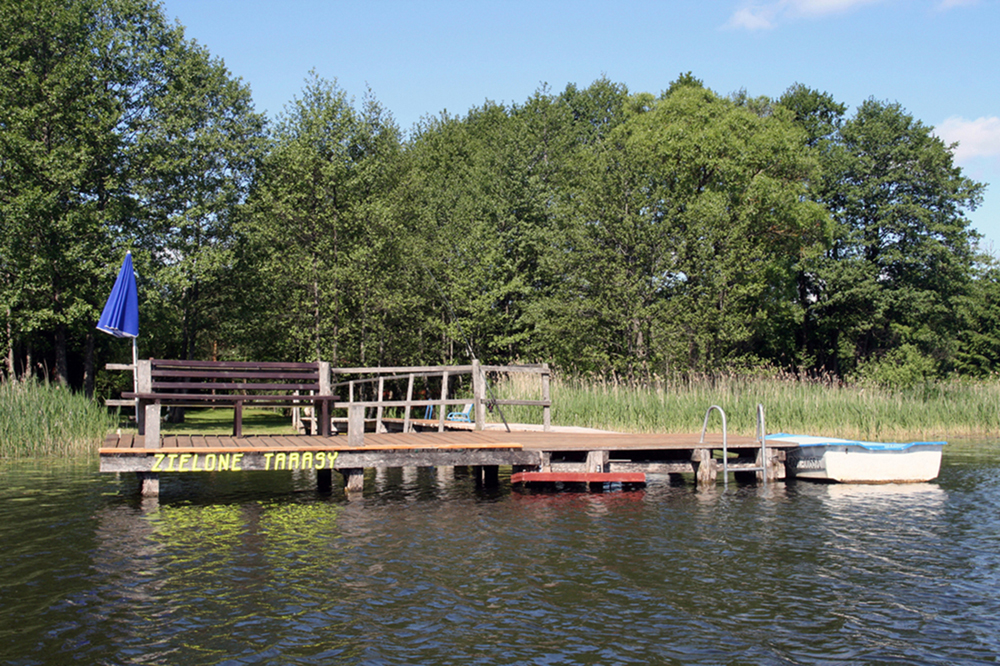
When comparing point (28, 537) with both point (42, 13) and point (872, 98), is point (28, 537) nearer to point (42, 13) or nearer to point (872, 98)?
point (42, 13)

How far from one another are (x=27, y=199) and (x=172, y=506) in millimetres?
19140

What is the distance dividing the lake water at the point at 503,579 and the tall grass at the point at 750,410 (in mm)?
6625

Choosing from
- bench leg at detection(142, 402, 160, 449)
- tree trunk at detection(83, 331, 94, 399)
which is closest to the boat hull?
bench leg at detection(142, 402, 160, 449)

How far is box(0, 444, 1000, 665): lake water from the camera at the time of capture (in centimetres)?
690

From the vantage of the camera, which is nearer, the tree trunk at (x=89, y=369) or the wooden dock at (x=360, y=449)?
the wooden dock at (x=360, y=449)

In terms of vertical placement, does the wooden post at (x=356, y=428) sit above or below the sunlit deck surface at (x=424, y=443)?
above

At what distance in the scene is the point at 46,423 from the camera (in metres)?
18.9

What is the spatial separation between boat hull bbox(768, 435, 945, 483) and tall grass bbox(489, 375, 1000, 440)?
4760 millimetres

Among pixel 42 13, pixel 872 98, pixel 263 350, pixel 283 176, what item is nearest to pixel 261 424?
pixel 263 350

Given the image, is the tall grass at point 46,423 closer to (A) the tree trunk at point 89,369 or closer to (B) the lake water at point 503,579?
(B) the lake water at point 503,579

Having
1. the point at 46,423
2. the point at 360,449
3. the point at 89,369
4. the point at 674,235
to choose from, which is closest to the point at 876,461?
the point at 360,449

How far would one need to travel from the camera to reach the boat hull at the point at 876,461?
15680 mm

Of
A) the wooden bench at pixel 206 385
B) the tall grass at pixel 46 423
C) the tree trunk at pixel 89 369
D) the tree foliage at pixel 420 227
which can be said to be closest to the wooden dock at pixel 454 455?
the wooden bench at pixel 206 385

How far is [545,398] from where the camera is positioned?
18406mm
